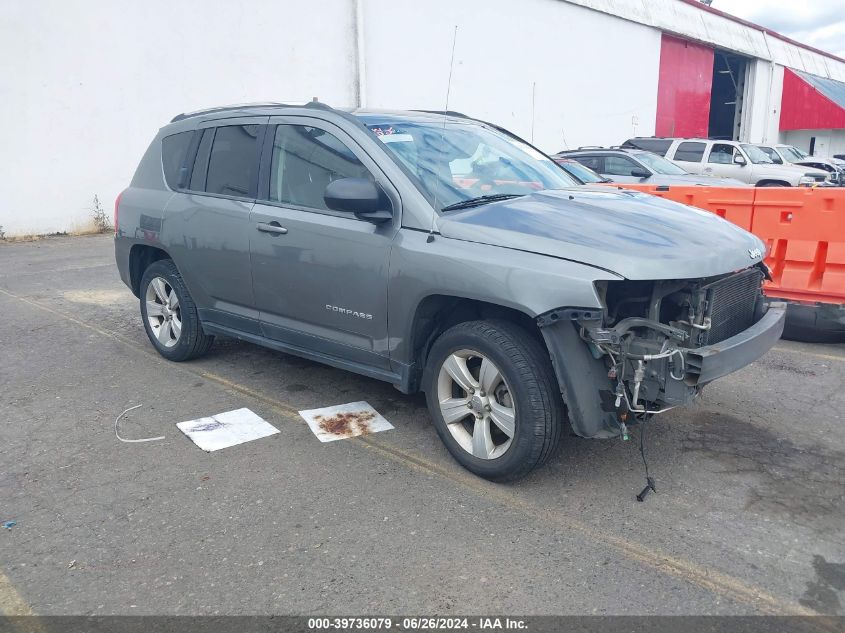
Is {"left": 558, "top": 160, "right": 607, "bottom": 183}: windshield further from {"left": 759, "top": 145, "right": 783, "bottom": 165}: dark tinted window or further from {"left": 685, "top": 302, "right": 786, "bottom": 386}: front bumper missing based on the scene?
{"left": 759, "top": 145, "right": 783, "bottom": 165}: dark tinted window

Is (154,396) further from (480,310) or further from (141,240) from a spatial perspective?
(480,310)

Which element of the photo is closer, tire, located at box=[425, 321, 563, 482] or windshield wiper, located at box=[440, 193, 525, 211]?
tire, located at box=[425, 321, 563, 482]

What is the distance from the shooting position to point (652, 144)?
16.0 m

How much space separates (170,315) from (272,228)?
1.64 metres

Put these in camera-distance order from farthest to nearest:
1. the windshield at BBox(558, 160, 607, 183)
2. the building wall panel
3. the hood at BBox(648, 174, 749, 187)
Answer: the building wall panel → the hood at BBox(648, 174, 749, 187) → the windshield at BBox(558, 160, 607, 183)

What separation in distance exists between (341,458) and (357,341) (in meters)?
0.67

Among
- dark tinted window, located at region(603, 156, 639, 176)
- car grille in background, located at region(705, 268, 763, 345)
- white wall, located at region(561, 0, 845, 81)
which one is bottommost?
car grille in background, located at region(705, 268, 763, 345)

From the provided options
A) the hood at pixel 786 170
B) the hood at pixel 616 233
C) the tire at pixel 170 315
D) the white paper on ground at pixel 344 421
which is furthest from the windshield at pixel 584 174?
the hood at pixel 786 170

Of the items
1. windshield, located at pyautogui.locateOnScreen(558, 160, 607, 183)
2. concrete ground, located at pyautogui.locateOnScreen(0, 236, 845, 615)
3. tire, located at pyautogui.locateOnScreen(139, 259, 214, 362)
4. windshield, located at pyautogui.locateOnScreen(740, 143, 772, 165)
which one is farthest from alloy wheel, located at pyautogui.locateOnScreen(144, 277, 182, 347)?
windshield, located at pyautogui.locateOnScreen(740, 143, 772, 165)

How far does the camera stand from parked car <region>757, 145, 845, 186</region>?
17.7 metres

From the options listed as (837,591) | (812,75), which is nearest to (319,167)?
(837,591)

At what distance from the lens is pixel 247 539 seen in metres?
3.13

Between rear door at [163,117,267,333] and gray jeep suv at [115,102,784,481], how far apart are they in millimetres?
15

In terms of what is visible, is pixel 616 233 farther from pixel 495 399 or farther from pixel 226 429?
pixel 226 429
